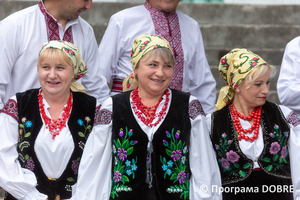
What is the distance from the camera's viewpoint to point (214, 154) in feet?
10.5

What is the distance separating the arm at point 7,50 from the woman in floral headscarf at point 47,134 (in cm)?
39

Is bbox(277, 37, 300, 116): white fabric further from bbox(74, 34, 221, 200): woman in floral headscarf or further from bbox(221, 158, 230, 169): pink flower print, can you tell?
bbox(74, 34, 221, 200): woman in floral headscarf

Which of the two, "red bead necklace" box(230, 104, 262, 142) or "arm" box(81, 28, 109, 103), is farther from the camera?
"arm" box(81, 28, 109, 103)

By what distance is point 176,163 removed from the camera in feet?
9.95

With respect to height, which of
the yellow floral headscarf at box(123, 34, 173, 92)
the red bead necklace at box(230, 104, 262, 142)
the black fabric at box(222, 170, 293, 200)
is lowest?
the black fabric at box(222, 170, 293, 200)

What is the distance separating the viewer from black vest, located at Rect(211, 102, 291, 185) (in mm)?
3195

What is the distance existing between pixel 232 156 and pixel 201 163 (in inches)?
11.3

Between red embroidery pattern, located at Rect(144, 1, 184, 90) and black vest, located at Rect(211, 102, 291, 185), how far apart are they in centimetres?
85

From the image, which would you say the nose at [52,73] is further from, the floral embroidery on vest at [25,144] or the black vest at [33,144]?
the floral embroidery on vest at [25,144]

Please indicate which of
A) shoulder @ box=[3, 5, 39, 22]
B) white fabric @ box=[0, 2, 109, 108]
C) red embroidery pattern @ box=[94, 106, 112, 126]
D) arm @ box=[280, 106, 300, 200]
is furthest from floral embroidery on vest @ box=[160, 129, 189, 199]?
shoulder @ box=[3, 5, 39, 22]

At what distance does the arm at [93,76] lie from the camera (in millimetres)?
3846

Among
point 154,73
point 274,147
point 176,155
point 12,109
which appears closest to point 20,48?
point 12,109

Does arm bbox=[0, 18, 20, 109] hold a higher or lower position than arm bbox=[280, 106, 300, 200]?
higher

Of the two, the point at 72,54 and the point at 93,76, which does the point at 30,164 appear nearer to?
the point at 72,54
